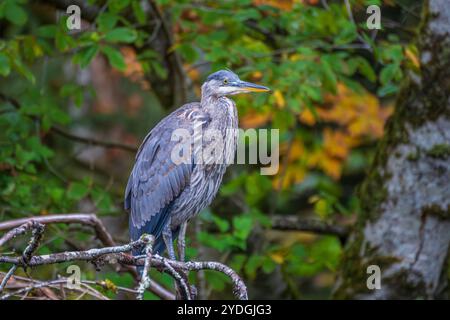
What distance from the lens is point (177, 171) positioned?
5219 mm

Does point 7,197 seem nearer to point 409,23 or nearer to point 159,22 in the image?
point 159,22

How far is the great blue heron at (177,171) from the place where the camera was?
521 centimetres

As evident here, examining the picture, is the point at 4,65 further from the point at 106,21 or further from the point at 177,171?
the point at 177,171

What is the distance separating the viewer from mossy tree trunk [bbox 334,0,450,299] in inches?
223

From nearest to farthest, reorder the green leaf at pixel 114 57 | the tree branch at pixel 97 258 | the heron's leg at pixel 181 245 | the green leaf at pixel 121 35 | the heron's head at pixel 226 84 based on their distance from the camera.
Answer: the tree branch at pixel 97 258, the heron's leg at pixel 181 245, the heron's head at pixel 226 84, the green leaf at pixel 121 35, the green leaf at pixel 114 57

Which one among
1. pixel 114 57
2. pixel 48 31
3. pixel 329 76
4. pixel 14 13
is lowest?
pixel 329 76

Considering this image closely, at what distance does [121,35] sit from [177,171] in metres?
1.35

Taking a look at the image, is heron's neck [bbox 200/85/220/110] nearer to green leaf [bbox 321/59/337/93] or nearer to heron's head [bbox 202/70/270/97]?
heron's head [bbox 202/70/270/97]

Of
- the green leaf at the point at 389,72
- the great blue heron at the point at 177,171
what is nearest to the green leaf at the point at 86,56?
the great blue heron at the point at 177,171

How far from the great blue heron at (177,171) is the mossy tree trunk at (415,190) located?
1391 millimetres

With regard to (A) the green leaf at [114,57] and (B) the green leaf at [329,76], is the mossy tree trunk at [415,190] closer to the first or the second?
(B) the green leaf at [329,76]

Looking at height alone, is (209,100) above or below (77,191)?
above

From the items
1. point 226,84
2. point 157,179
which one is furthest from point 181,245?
point 226,84
